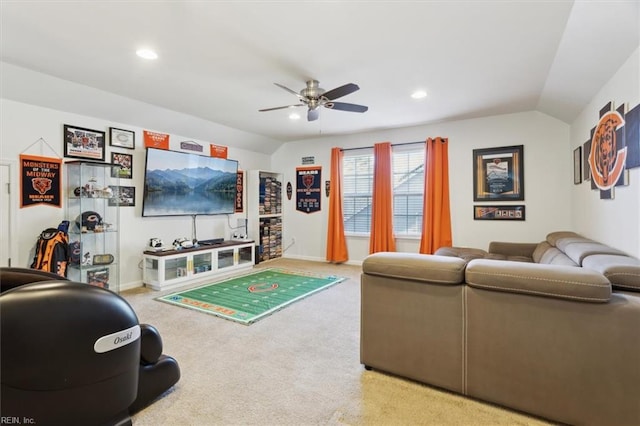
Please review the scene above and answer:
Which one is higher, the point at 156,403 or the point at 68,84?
the point at 68,84

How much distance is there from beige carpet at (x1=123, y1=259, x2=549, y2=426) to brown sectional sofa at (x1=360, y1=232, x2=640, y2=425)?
15 centimetres

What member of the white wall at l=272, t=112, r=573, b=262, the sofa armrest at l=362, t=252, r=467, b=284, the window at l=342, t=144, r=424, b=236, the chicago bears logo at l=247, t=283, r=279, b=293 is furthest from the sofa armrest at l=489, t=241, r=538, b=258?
the chicago bears logo at l=247, t=283, r=279, b=293

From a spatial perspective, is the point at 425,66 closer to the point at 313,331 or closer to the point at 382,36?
the point at 382,36

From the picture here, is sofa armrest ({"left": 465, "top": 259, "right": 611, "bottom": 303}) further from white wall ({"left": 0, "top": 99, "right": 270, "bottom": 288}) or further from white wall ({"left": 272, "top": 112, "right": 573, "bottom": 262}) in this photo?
white wall ({"left": 0, "top": 99, "right": 270, "bottom": 288})

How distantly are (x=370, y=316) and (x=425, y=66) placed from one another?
95.0 inches

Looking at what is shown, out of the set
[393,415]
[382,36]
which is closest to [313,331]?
[393,415]

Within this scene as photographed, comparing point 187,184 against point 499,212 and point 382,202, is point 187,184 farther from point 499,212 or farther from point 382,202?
point 499,212

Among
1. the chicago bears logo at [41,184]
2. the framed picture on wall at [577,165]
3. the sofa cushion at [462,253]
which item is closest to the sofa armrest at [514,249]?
the sofa cushion at [462,253]

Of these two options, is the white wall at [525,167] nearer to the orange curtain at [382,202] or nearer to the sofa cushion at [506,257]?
the orange curtain at [382,202]

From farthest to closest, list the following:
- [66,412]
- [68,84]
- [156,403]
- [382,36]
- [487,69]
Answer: [68,84]
[487,69]
[382,36]
[156,403]
[66,412]

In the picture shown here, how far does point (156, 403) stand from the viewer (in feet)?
5.82

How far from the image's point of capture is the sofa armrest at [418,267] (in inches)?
70.1

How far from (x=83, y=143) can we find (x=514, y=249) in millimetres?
5638

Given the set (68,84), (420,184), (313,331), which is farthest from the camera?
(420,184)
